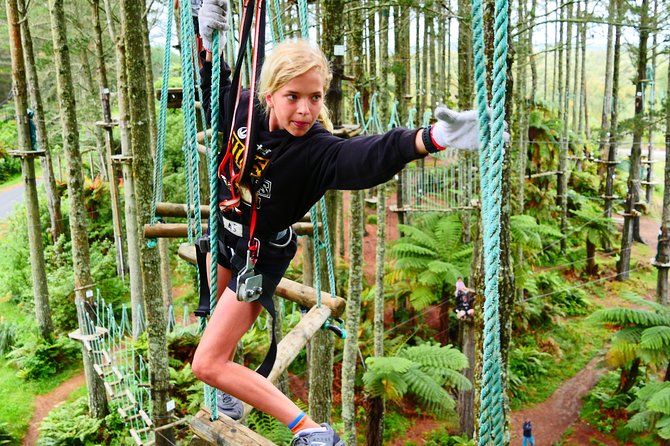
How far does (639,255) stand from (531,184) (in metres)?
3.52

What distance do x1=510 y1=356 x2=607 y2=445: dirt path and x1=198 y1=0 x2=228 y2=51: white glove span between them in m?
7.53

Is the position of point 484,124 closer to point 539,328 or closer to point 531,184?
point 539,328

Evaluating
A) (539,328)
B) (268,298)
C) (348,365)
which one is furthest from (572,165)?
(268,298)

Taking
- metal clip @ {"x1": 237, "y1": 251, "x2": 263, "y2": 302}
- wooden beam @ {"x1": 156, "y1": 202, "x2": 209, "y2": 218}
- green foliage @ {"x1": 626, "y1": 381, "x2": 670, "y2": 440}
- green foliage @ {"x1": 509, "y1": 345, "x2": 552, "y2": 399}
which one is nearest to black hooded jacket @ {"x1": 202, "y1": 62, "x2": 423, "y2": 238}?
metal clip @ {"x1": 237, "y1": 251, "x2": 263, "y2": 302}

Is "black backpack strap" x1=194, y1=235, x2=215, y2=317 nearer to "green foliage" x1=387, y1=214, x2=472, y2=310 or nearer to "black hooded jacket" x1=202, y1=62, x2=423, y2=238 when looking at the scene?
"black hooded jacket" x1=202, y1=62, x2=423, y2=238

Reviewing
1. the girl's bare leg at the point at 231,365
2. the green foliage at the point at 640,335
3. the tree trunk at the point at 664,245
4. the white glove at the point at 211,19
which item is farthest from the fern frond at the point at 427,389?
the tree trunk at the point at 664,245

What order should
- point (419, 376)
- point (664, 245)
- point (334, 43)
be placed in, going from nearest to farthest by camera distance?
point (334, 43) < point (419, 376) < point (664, 245)

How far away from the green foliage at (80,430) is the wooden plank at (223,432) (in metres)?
5.51

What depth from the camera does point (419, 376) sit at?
6523 mm

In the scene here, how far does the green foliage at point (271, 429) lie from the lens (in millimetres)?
5149

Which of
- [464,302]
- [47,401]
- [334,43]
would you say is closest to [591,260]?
[464,302]

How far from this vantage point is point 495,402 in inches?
43.1

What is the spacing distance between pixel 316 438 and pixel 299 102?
3.74 ft

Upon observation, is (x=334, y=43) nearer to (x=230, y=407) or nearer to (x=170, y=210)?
(x=170, y=210)
